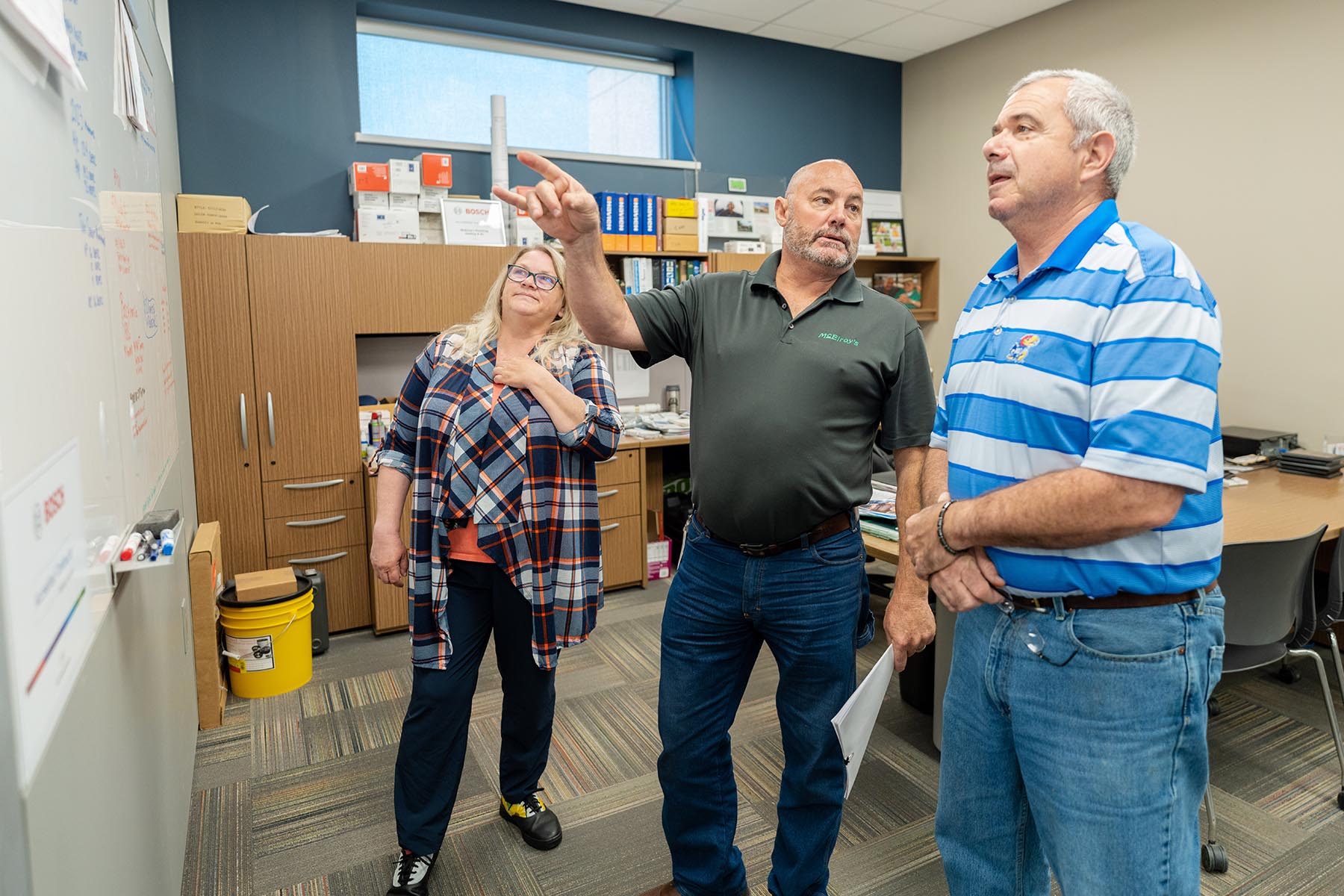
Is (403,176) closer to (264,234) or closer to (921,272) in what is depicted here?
(264,234)

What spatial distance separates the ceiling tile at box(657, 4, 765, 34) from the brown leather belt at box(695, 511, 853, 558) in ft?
12.1

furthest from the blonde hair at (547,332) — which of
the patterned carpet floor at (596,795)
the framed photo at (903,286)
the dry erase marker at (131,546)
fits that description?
the framed photo at (903,286)

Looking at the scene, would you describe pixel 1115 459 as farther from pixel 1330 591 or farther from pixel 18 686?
pixel 1330 591

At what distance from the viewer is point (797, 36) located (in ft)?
16.4

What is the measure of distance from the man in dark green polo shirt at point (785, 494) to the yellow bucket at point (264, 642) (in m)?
1.80

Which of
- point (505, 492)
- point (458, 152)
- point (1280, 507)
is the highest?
point (458, 152)

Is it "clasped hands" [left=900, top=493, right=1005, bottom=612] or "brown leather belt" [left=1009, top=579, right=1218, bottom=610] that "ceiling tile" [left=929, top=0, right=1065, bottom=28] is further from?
"brown leather belt" [left=1009, top=579, right=1218, bottom=610]

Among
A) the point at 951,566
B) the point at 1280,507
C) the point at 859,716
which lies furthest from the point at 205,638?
the point at 1280,507

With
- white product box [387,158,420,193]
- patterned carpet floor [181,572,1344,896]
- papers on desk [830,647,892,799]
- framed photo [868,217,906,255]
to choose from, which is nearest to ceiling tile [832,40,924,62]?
framed photo [868,217,906,255]

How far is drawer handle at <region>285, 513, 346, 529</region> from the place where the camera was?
3486 millimetres

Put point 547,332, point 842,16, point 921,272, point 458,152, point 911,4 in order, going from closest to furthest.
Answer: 1. point 547,332
2. point 458,152
3. point 911,4
4. point 842,16
5. point 921,272

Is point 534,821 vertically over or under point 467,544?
under

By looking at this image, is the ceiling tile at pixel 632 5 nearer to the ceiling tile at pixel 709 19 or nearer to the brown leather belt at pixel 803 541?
the ceiling tile at pixel 709 19

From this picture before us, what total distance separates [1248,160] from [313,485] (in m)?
4.33
